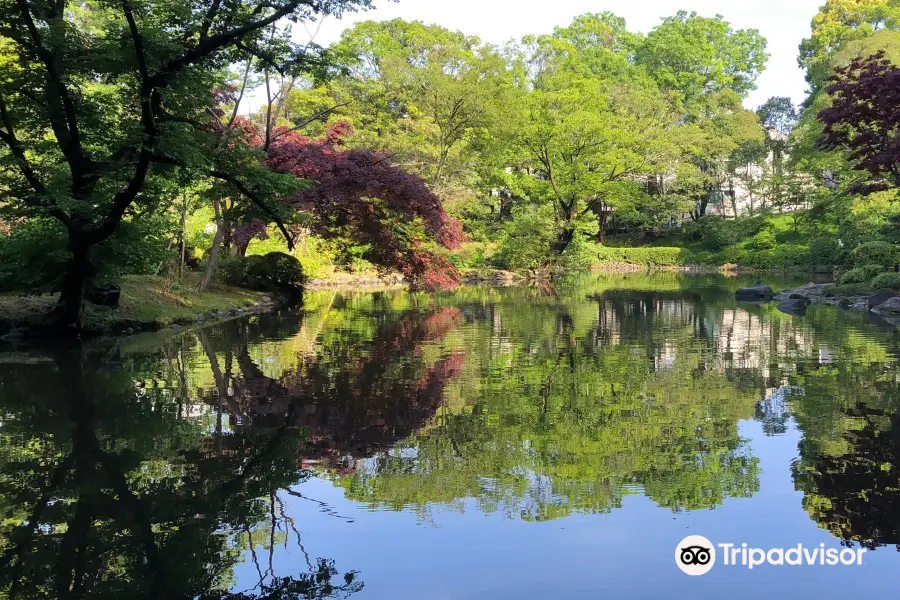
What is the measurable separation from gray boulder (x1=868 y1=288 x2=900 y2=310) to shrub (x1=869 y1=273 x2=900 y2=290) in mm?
1116

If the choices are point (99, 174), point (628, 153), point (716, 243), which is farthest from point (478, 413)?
point (716, 243)

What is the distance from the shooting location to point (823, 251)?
105 ft

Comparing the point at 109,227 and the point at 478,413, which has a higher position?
the point at 109,227

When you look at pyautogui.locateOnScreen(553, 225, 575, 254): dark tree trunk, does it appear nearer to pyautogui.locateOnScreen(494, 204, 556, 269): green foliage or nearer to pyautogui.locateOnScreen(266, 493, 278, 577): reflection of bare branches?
pyautogui.locateOnScreen(494, 204, 556, 269): green foliage

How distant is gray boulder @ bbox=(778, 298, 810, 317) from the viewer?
607 inches

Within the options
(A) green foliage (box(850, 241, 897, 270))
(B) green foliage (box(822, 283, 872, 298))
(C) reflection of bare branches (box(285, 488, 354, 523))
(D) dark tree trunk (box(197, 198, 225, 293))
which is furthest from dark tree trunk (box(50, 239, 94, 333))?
(A) green foliage (box(850, 241, 897, 270))

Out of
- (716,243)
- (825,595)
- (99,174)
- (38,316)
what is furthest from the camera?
(716,243)

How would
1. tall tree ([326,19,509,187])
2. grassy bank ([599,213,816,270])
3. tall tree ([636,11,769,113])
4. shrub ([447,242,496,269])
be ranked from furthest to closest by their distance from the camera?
tall tree ([636,11,769,113]), grassy bank ([599,213,816,270]), shrub ([447,242,496,269]), tall tree ([326,19,509,187])

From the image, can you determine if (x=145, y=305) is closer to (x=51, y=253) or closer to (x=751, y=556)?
(x=51, y=253)

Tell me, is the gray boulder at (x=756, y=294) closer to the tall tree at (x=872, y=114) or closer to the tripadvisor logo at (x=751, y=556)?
the tall tree at (x=872, y=114)

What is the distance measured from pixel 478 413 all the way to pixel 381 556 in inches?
112

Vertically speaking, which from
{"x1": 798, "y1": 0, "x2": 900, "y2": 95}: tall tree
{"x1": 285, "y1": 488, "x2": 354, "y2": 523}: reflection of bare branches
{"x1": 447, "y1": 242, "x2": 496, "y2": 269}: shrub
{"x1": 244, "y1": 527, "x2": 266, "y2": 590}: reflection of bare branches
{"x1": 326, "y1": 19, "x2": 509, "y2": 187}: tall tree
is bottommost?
{"x1": 244, "y1": 527, "x2": 266, "y2": 590}: reflection of bare branches

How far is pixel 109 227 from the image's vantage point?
10430mm

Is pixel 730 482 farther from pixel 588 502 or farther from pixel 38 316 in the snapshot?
pixel 38 316
